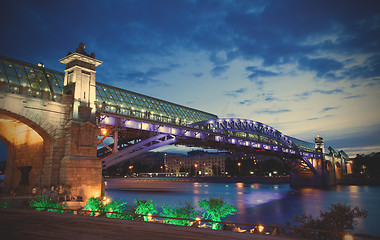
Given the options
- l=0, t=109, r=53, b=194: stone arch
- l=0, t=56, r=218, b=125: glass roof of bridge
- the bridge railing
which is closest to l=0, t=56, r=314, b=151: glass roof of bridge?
l=0, t=56, r=218, b=125: glass roof of bridge

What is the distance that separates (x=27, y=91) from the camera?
2012 cm

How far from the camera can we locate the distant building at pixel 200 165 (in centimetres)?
16638

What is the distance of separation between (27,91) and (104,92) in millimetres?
10735

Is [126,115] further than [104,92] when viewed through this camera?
No

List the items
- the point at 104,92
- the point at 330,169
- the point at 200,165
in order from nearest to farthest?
the point at 104,92, the point at 330,169, the point at 200,165

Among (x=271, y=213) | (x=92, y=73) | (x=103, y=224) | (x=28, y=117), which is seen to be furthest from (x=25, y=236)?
(x=271, y=213)

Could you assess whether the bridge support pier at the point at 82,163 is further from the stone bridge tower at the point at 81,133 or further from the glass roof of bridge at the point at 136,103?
the glass roof of bridge at the point at 136,103

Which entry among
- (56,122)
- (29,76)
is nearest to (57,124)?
(56,122)

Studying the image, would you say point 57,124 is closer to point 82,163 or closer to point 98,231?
point 82,163

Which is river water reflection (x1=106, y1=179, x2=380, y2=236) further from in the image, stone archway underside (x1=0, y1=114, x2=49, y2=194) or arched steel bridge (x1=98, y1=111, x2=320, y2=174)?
stone archway underside (x1=0, y1=114, x2=49, y2=194)

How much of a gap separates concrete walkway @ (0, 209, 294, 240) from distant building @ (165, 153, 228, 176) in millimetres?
147682

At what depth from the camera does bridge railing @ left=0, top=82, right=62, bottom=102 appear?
1911cm

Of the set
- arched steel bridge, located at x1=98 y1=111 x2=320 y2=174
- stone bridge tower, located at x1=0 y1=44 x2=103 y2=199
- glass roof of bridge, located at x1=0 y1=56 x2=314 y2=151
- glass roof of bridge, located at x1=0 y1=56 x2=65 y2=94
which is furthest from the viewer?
arched steel bridge, located at x1=98 y1=111 x2=320 y2=174

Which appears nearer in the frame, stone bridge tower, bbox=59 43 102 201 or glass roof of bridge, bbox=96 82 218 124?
stone bridge tower, bbox=59 43 102 201
